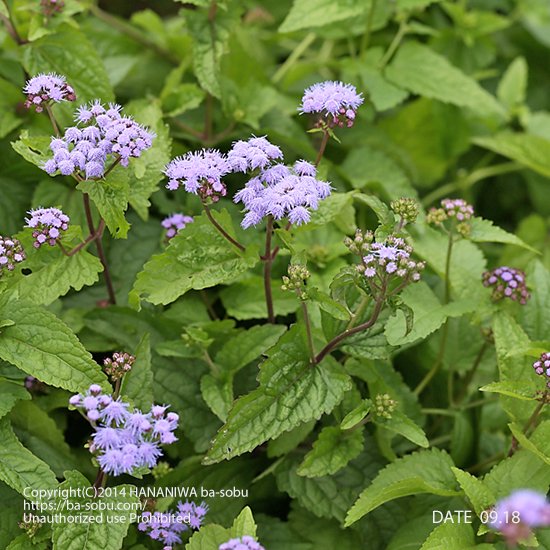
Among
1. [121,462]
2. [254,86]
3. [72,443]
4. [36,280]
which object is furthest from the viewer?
[254,86]

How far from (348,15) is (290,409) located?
197 centimetres

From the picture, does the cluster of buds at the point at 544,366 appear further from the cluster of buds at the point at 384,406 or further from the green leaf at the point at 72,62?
the green leaf at the point at 72,62

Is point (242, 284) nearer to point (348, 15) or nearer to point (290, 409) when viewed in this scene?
point (290, 409)

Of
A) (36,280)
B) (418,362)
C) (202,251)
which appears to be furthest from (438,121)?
(36,280)

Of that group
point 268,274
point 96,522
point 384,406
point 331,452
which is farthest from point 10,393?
point 384,406

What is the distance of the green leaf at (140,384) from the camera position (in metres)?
2.50

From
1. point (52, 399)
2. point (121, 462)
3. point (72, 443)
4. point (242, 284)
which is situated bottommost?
point (72, 443)

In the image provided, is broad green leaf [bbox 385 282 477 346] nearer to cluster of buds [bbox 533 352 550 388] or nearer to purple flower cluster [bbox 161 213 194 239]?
cluster of buds [bbox 533 352 550 388]

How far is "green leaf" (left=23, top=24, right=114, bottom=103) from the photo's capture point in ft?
10.5

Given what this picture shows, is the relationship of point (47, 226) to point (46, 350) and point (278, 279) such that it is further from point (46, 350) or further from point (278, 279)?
point (278, 279)

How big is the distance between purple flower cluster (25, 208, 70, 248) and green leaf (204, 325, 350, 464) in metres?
0.81

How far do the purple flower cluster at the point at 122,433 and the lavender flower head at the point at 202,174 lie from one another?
69cm

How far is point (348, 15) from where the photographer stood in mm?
3531

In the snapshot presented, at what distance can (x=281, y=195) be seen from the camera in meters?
2.37
